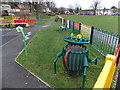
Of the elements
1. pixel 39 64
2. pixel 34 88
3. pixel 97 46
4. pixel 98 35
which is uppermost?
pixel 98 35

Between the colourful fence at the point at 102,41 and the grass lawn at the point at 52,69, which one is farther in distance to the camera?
the colourful fence at the point at 102,41

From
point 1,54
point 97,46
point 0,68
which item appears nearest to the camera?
point 0,68

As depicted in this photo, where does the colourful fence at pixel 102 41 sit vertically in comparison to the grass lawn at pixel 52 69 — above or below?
above

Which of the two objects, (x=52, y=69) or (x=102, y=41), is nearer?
(x=52, y=69)

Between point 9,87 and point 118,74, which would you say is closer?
point 9,87

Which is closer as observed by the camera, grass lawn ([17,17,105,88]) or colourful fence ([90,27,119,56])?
grass lawn ([17,17,105,88])

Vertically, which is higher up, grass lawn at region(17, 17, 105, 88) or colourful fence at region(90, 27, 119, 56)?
colourful fence at region(90, 27, 119, 56)

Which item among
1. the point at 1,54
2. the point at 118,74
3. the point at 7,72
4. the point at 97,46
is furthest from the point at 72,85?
the point at 1,54

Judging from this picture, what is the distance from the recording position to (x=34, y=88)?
3.51m

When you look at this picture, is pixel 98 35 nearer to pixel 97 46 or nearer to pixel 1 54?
pixel 97 46

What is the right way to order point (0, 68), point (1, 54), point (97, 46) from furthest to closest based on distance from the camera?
point (97, 46) → point (1, 54) → point (0, 68)

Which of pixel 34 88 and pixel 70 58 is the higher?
pixel 70 58

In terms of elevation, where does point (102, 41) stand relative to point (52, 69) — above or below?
above

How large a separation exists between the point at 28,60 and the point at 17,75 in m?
1.31
